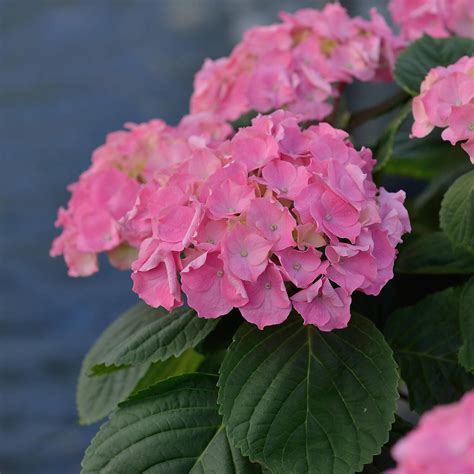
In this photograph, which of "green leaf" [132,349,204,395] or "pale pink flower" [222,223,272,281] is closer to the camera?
"pale pink flower" [222,223,272,281]

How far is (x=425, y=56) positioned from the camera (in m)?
0.82

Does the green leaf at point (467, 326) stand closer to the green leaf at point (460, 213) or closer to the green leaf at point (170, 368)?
the green leaf at point (460, 213)

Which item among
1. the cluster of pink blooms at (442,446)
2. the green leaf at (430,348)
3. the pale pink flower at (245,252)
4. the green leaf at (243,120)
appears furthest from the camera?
the green leaf at (243,120)

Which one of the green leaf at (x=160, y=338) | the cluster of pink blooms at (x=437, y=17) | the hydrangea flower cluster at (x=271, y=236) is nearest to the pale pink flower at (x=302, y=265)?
the hydrangea flower cluster at (x=271, y=236)

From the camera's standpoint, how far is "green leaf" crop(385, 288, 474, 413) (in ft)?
2.38

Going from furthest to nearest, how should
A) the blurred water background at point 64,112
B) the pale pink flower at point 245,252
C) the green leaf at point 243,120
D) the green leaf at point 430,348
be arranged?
the blurred water background at point 64,112 < the green leaf at point 243,120 < the green leaf at point 430,348 < the pale pink flower at point 245,252

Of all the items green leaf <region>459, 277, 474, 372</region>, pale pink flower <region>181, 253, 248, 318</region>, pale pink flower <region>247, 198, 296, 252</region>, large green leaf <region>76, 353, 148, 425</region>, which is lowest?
green leaf <region>459, 277, 474, 372</region>

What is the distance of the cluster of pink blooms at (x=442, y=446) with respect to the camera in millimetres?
302

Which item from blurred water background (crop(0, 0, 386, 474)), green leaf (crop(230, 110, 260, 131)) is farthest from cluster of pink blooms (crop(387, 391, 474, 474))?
blurred water background (crop(0, 0, 386, 474))

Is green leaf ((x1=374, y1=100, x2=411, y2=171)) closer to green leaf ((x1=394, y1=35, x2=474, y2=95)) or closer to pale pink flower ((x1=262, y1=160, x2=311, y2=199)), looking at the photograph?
green leaf ((x1=394, y1=35, x2=474, y2=95))

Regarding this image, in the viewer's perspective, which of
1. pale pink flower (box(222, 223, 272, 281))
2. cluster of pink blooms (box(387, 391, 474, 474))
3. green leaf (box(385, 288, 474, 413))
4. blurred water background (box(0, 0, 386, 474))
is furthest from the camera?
blurred water background (box(0, 0, 386, 474))

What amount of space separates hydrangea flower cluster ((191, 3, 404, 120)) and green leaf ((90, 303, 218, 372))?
23 cm

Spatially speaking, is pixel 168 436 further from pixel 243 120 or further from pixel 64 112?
pixel 64 112

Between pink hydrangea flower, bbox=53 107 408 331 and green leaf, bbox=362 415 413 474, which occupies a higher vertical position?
pink hydrangea flower, bbox=53 107 408 331
